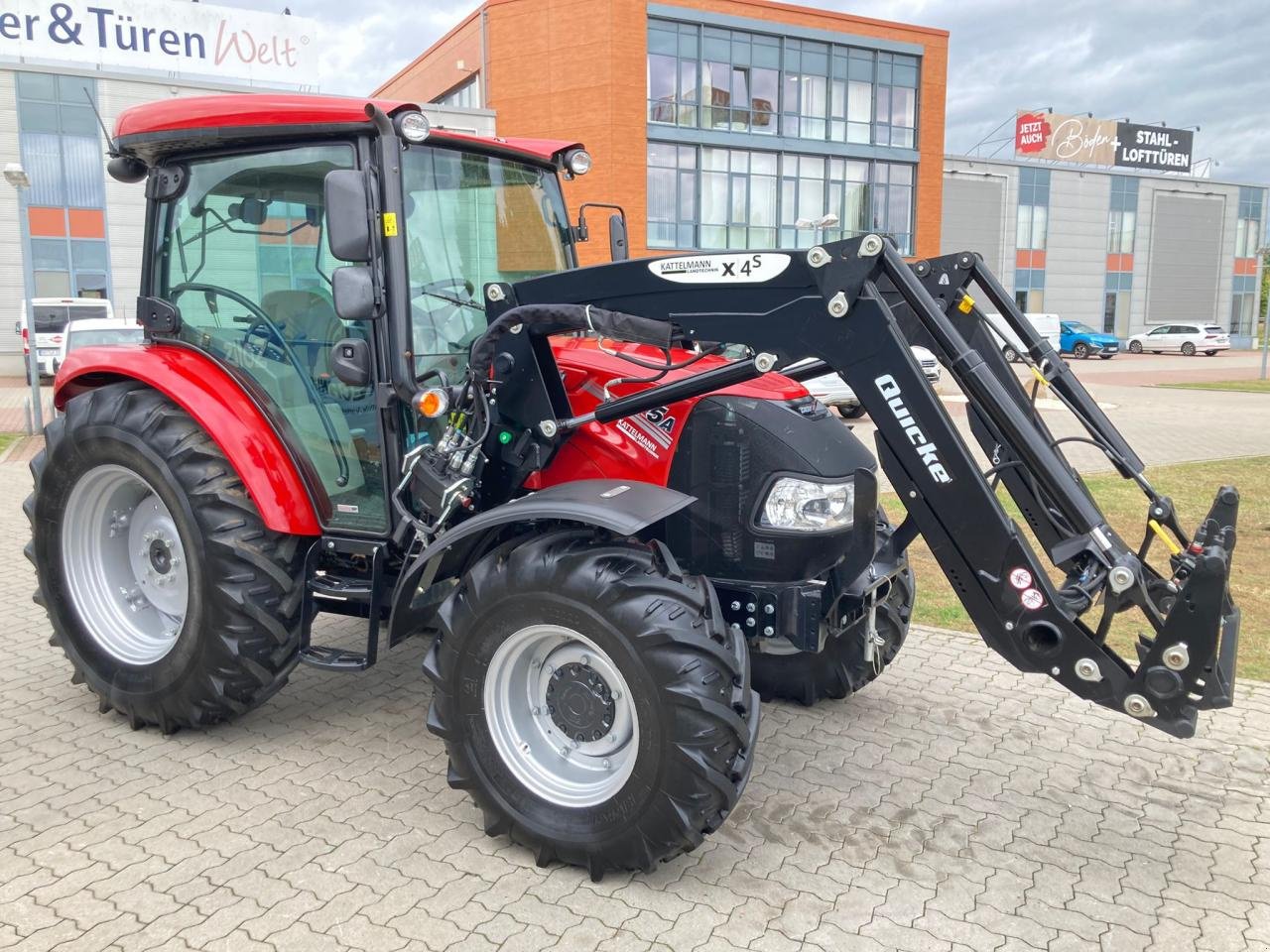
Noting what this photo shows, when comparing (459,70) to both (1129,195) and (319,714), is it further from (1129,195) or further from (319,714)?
(319,714)

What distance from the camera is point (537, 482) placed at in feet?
12.9

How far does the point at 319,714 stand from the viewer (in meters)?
4.57

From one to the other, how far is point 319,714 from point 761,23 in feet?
114

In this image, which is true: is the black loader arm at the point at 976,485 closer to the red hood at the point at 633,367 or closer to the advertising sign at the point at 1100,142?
the red hood at the point at 633,367

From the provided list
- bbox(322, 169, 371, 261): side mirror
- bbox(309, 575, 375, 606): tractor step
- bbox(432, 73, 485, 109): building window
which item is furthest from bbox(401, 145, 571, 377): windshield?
bbox(432, 73, 485, 109): building window

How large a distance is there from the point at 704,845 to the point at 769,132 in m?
34.8

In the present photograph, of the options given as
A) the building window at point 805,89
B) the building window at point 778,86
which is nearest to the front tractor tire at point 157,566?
the building window at point 778,86

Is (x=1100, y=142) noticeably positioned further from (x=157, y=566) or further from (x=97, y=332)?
(x=157, y=566)

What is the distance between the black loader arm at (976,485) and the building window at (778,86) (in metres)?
32.2

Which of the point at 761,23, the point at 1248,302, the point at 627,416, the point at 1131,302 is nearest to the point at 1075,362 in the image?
the point at 1131,302

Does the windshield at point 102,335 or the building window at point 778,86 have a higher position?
the building window at point 778,86

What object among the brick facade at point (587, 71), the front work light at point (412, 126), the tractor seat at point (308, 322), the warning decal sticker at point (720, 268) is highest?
the brick facade at point (587, 71)

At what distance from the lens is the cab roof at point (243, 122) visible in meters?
3.71

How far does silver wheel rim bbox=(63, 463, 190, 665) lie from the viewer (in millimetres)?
4484
